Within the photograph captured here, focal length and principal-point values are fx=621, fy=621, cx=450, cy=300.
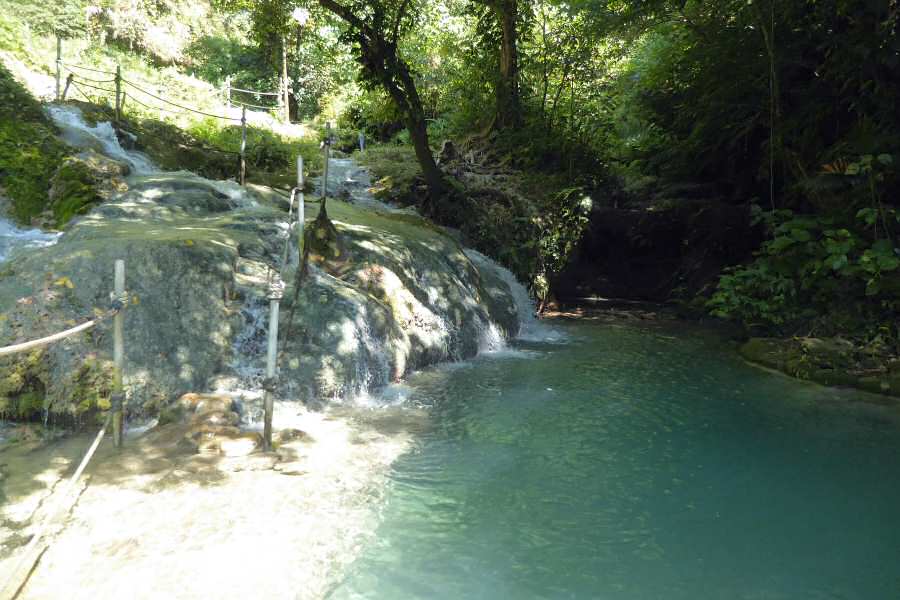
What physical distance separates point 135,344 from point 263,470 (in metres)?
2.03

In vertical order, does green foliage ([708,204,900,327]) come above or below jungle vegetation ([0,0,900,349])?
below

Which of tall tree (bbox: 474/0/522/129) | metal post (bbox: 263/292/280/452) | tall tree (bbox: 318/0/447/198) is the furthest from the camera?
tall tree (bbox: 474/0/522/129)

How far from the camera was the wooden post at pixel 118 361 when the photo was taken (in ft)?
14.6

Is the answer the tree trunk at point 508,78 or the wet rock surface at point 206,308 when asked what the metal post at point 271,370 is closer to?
the wet rock surface at point 206,308

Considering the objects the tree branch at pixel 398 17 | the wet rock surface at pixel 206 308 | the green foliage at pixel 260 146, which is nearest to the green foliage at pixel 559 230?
the wet rock surface at pixel 206 308

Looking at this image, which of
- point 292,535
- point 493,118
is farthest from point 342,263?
point 493,118

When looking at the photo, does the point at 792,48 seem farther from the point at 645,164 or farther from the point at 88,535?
the point at 88,535

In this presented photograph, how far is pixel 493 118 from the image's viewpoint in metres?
15.4

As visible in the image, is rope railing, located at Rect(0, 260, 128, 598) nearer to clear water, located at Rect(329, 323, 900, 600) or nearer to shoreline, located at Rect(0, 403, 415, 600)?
shoreline, located at Rect(0, 403, 415, 600)

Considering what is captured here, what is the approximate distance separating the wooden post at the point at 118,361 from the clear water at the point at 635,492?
85.2 inches

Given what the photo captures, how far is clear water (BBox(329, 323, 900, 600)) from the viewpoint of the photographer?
3590 mm

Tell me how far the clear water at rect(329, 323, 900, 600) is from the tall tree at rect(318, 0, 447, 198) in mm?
6123

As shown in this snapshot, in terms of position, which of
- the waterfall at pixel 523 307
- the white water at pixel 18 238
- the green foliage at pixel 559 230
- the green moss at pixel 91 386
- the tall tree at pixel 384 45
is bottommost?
the green moss at pixel 91 386

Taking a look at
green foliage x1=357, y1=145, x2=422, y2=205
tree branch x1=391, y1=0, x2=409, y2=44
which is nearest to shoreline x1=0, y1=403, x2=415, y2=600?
tree branch x1=391, y1=0, x2=409, y2=44
